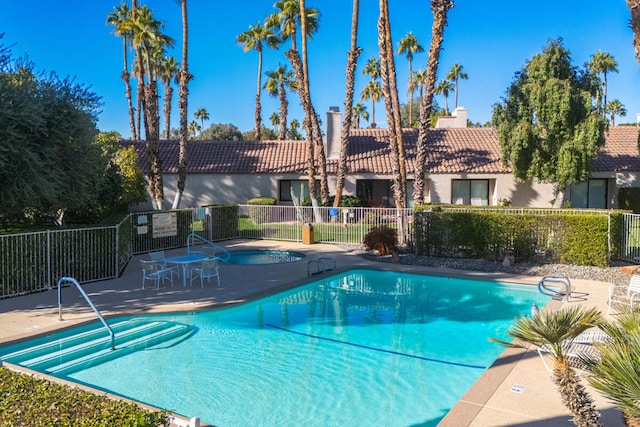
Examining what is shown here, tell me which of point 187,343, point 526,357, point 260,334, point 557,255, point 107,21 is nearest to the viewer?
point 526,357

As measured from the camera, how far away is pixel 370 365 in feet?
27.6

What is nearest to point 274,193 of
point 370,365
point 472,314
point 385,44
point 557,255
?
point 385,44

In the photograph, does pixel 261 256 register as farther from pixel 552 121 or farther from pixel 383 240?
pixel 552 121

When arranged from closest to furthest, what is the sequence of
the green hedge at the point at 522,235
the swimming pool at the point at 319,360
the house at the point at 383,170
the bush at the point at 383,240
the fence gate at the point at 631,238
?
the swimming pool at the point at 319,360
the green hedge at the point at 522,235
the fence gate at the point at 631,238
the bush at the point at 383,240
the house at the point at 383,170

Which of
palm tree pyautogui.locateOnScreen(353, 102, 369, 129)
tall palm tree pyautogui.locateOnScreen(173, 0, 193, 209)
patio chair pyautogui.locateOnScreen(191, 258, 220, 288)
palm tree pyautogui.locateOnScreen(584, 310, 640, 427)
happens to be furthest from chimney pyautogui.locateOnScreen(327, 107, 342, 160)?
palm tree pyautogui.locateOnScreen(353, 102, 369, 129)

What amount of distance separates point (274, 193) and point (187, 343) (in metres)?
22.4

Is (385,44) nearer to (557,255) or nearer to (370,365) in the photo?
(557,255)

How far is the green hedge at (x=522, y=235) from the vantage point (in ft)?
50.3

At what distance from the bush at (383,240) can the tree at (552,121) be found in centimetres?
1011

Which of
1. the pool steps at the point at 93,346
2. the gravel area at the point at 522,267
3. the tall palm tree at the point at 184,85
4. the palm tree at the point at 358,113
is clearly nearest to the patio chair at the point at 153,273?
the pool steps at the point at 93,346

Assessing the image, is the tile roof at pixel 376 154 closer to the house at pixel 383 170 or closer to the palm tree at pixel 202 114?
the house at pixel 383 170

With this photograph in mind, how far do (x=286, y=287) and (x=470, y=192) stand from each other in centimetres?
1954

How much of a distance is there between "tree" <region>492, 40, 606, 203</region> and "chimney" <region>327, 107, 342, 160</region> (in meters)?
9.57

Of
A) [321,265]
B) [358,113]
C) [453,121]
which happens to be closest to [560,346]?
[321,265]
